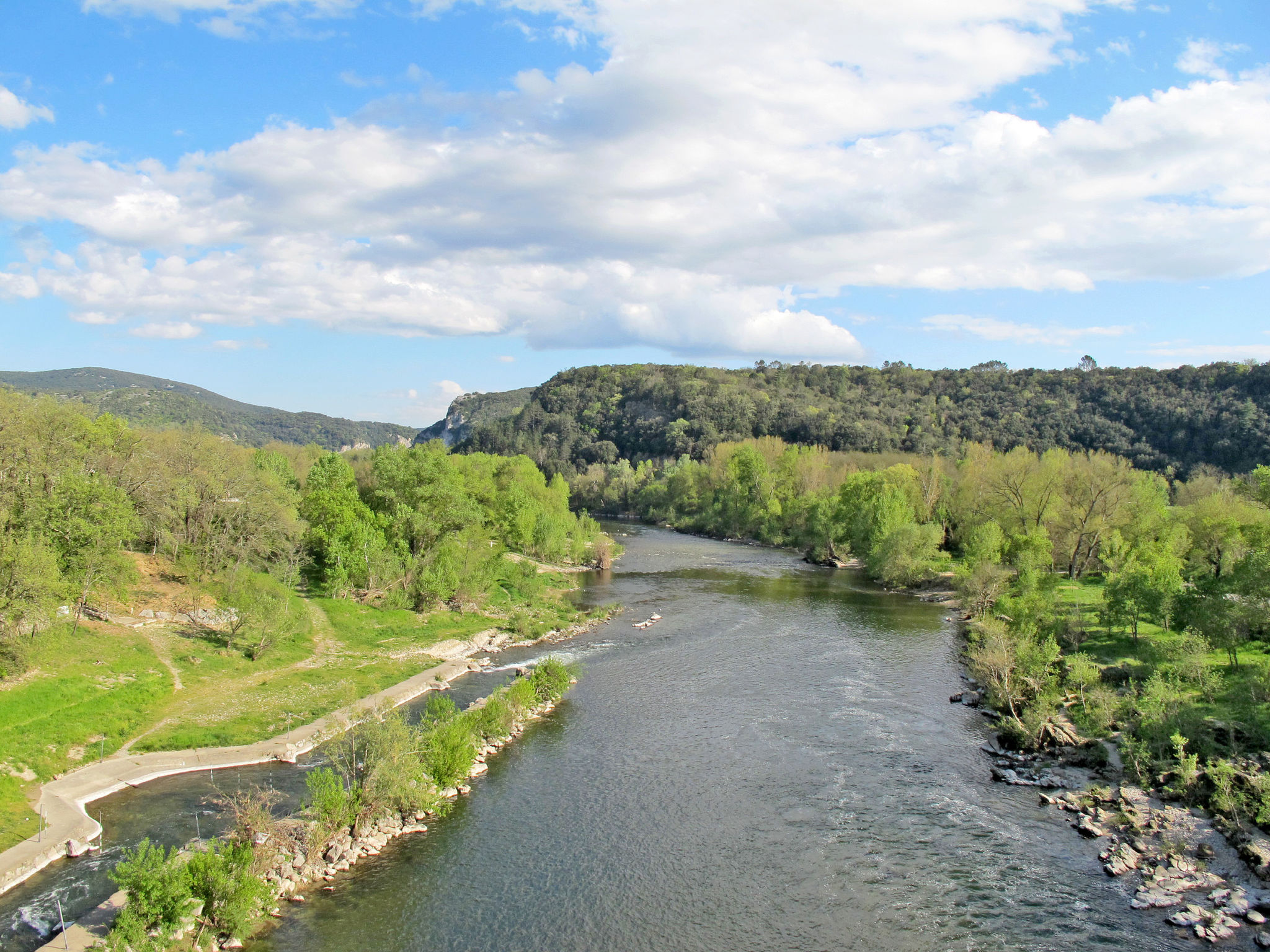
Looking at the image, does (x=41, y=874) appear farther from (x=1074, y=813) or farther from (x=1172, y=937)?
(x=1074, y=813)

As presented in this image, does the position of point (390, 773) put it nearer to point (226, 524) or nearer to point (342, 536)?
point (226, 524)

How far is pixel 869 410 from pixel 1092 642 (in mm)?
119990

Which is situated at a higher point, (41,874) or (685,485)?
(685,485)

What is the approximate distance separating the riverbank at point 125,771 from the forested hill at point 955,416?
101 meters

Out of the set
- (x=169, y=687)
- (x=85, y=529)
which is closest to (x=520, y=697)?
(x=169, y=687)

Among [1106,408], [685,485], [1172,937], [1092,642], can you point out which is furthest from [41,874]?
[1106,408]

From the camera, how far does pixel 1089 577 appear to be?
62906 millimetres

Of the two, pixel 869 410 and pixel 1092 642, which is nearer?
pixel 1092 642

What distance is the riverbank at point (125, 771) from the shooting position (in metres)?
21.4

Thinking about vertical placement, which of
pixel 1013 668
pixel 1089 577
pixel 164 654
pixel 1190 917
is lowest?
pixel 1190 917

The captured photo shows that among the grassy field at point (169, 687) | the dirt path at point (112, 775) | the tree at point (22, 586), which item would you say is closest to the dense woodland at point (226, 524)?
the tree at point (22, 586)

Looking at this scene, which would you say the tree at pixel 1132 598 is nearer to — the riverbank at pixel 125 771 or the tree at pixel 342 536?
the riverbank at pixel 125 771

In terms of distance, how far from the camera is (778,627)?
175 ft

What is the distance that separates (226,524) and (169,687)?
1679 cm
